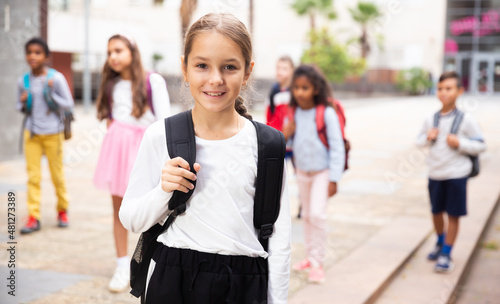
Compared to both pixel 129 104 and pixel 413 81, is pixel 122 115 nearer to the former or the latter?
pixel 129 104

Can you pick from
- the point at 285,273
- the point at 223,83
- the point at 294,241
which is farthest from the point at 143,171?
the point at 294,241

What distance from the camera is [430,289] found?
14.3 ft

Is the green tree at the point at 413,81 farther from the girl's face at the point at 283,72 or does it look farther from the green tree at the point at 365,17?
the girl's face at the point at 283,72

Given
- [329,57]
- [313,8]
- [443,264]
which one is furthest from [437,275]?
[313,8]

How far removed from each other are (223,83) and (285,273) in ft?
2.34

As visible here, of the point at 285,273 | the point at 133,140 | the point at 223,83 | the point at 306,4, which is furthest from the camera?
the point at 306,4

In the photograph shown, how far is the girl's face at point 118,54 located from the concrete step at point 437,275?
2.52 m

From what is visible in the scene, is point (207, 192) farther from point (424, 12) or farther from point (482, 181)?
point (424, 12)

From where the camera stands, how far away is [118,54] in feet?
12.7

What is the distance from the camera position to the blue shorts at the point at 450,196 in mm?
4531

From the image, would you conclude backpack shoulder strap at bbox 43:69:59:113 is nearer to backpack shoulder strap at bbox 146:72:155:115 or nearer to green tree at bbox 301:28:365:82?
backpack shoulder strap at bbox 146:72:155:115

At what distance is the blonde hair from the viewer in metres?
1.86

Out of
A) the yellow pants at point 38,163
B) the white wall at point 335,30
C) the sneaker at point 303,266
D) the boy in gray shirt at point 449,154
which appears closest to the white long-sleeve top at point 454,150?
the boy in gray shirt at point 449,154

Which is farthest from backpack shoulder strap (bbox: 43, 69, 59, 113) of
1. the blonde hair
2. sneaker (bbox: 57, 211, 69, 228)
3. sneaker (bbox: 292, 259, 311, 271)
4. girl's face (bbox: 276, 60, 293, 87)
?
the blonde hair
